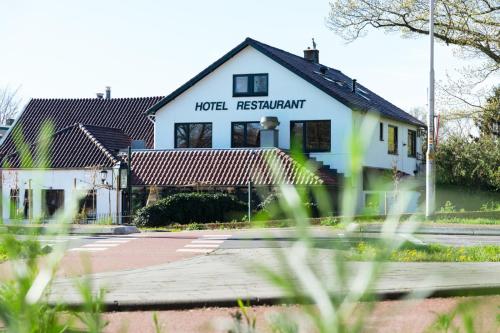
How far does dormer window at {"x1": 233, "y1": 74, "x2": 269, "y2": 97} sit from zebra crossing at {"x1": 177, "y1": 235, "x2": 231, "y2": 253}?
59.3 ft

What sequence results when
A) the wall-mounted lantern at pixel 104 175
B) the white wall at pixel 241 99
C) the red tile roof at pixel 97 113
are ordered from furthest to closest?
the red tile roof at pixel 97 113 < the white wall at pixel 241 99 < the wall-mounted lantern at pixel 104 175

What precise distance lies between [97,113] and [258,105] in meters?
12.8

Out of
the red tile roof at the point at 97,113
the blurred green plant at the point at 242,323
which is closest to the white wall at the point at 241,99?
the red tile roof at the point at 97,113

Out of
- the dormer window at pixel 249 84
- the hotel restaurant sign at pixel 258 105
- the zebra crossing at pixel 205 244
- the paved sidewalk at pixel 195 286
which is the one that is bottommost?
the zebra crossing at pixel 205 244

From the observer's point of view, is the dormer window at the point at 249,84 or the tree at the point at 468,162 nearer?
the tree at the point at 468,162

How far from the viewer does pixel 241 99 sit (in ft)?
122

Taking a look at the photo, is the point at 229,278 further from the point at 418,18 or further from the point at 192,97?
the point at 192,97

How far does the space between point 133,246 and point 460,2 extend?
51.3 ft

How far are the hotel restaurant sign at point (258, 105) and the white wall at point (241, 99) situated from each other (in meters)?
0.15

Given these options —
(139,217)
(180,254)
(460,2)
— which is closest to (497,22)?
(460,2)

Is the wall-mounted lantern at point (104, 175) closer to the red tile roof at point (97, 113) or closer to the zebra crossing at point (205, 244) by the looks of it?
the red tile roof at point (97, 113)

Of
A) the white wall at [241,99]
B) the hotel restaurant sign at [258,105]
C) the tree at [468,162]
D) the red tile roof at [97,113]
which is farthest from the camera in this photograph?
the red tile roof at [97,113]

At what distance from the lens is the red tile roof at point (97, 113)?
43.6m

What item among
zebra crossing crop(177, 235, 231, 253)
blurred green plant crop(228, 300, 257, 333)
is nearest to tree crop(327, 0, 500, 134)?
zebra crossing crop(177, 235, 231, 253)
